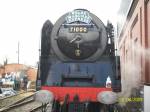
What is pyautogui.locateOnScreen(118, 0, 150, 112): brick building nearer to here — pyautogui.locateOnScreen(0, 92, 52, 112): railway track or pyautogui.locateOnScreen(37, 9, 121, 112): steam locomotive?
pyautogui.locateOnScreen(37, 9, 121, 112): steam locomotive

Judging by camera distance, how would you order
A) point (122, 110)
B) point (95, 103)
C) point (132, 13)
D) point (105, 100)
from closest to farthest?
point (105, 100) < point (95, 103) < point (122, 110) < point (132, 13)

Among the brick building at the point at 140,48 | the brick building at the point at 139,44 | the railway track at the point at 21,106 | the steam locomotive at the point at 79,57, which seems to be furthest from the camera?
the railway track at the point at 21,106

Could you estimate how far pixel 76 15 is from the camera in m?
9.72

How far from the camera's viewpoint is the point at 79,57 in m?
9.66

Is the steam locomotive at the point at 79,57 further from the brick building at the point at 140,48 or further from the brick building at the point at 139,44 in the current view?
the brick building at the point at 139,44

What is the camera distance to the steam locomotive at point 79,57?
373 inches

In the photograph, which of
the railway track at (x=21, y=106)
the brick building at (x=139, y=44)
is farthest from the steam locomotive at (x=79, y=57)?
the railway track at (x=21, y=106)

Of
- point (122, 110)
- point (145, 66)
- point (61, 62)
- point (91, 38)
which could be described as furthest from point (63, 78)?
point (145, 66)

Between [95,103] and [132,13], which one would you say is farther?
[132,13]

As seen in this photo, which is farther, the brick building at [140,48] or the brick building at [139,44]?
the brick building at [139,44]

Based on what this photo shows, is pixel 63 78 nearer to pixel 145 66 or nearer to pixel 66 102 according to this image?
pixel 66 102

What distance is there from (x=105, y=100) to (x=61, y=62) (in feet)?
5.73

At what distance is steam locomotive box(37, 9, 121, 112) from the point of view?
9.48 meters

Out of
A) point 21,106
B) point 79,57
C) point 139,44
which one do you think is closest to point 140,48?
point 139,44
